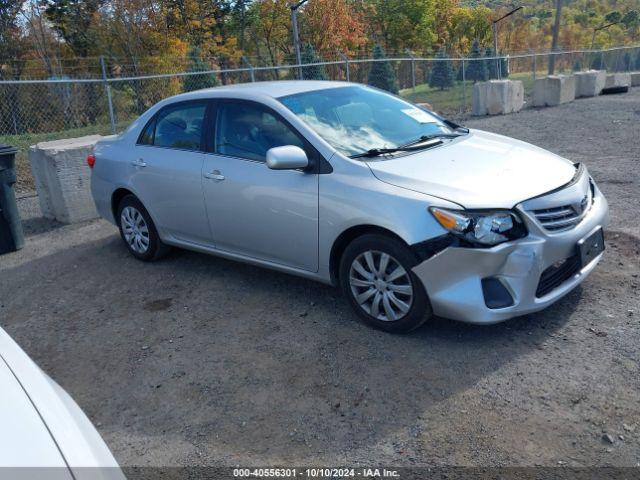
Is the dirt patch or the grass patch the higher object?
the dirt patch

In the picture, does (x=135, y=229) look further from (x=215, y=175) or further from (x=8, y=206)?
(x=8, y=206)

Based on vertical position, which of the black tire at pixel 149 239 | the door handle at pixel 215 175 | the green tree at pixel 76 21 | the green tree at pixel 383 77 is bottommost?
the green tree at pixel 383 77

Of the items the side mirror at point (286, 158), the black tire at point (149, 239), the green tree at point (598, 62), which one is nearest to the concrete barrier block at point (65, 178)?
the black tire at point (149, 239)

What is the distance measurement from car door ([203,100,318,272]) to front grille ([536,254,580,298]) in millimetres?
1554

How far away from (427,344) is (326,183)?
130cm

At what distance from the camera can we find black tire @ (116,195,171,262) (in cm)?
588

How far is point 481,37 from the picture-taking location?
57.7m

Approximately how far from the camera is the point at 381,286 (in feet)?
13.5

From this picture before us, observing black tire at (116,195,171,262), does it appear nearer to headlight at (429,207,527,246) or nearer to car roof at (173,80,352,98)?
car roof at (173,80,352,98)

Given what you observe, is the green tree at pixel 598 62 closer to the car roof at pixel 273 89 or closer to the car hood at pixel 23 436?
the car roof at pixel 273 89

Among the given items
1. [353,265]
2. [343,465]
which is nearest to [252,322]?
[353,265]

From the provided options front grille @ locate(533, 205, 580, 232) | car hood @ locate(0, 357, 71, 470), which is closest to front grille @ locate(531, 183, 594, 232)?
front grille @ locate(533, 205, 580, 232)

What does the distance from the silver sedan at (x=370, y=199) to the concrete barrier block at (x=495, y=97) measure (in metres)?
13.0

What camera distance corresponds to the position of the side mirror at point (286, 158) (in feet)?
14.0
